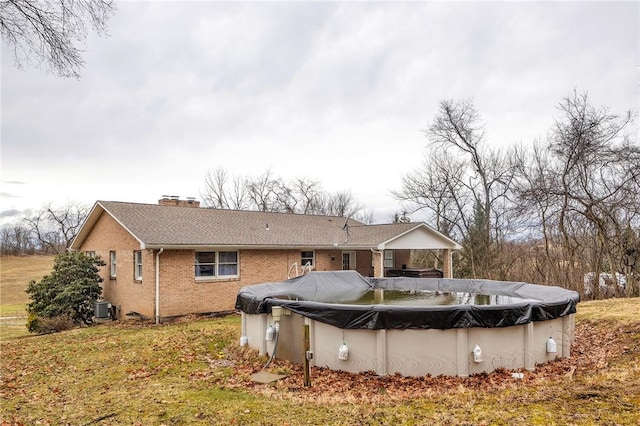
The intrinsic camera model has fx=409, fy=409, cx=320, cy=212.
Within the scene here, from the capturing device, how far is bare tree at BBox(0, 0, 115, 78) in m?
5.03

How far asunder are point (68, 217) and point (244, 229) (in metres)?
38.9

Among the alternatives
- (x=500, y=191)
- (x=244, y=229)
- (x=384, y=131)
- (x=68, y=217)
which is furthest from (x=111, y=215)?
(x=68, y=217)

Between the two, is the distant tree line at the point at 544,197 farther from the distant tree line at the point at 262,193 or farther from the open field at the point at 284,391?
the distant tree line at the point at 262,193

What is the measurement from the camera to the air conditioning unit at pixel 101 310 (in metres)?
15.5

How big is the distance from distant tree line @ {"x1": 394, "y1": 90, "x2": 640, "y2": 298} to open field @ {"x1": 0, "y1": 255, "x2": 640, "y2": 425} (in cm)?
996

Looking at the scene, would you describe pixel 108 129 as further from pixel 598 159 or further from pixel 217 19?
pixel 598 159

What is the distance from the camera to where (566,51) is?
1574cm

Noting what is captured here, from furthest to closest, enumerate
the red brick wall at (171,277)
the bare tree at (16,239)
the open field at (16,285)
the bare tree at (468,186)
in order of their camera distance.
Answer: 1. the bare tree at (16,239)
2. the bare tree at (468,186)
3. the open field at (16,285)
4. the red brick wall at (171,277)

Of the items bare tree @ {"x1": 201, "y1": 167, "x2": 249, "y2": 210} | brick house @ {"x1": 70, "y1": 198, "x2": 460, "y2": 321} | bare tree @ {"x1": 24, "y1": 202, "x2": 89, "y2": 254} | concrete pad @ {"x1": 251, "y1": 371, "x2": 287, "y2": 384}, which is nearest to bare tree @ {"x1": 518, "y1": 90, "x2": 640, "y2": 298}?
brick house @ {"x1": 70, "y1": 198, "x2": 460, "y2": 321}

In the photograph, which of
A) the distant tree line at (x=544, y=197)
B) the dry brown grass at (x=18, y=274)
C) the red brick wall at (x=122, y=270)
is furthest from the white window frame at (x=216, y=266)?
the dry brown grass at (x=18, y=274)

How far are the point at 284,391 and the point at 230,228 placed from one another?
36.7 feet

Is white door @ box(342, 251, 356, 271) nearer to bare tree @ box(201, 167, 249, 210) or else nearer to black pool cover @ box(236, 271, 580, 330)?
black pool cover @ box(236, 271, 580, 330)

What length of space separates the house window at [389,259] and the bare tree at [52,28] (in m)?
18.5

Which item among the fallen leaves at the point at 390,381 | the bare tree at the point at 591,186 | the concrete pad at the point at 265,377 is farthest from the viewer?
the bare tree at the point at 591,186
